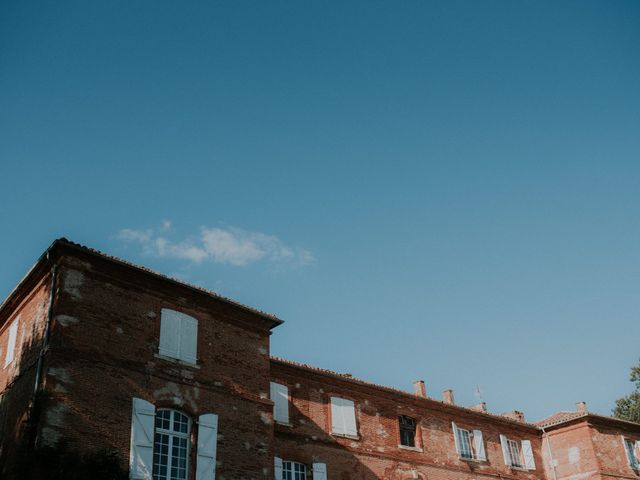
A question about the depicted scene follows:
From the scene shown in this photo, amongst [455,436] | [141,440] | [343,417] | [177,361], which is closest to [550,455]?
[455,436]

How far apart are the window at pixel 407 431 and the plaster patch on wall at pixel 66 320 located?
48.7ft

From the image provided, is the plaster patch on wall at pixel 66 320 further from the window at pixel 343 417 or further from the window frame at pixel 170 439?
the window at pixel 343 417

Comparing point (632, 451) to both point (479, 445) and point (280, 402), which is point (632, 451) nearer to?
point (479, 445)

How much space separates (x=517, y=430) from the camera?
3269cm

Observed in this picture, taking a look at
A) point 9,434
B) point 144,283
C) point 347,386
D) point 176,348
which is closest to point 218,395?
point 176,348

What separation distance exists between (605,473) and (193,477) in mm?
21642

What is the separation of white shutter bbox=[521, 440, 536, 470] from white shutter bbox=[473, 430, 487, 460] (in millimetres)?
3029

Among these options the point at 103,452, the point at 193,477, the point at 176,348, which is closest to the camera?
the point at 103,452

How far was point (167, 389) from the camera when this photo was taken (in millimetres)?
19312

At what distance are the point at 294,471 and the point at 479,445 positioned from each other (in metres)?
10.6

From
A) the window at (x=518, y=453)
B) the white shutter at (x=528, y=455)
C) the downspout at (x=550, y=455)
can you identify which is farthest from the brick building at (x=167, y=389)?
the downspout at (x=550, y=455)

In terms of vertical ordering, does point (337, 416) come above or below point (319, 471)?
above

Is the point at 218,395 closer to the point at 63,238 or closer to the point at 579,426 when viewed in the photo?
the point at 63,238

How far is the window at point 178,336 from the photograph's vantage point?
65.8 ft
